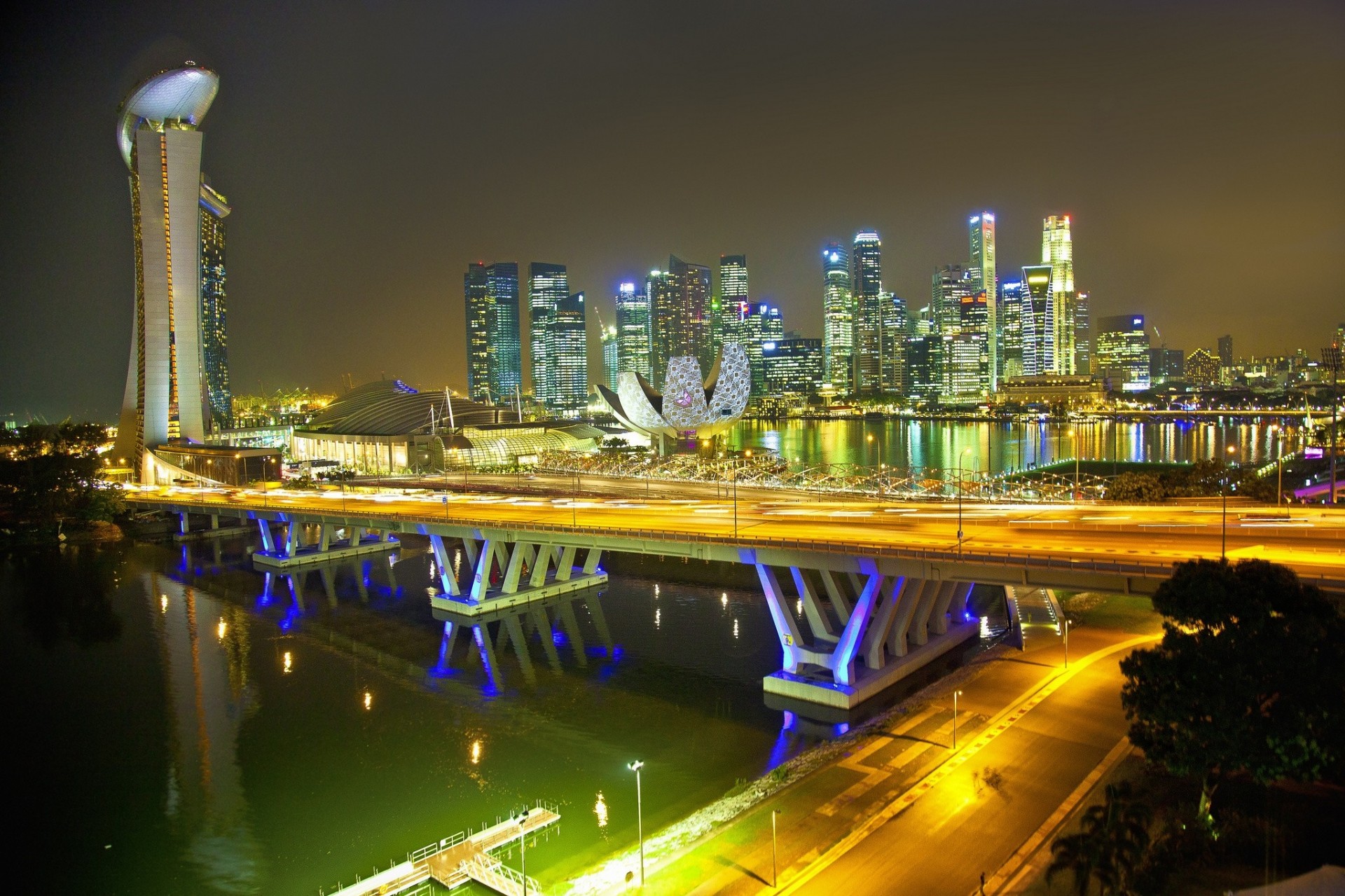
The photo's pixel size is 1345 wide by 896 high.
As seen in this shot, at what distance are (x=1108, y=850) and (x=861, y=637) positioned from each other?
1423cm

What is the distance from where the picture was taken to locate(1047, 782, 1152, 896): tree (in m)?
13.5

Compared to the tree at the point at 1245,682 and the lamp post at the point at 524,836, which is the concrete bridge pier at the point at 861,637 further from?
the lamp post at the point at 524,836

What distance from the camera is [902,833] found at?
17.2m

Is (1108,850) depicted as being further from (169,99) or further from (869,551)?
(169,99)

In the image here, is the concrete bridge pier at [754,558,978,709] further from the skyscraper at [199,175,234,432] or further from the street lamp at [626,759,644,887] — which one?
the skyscraper at [199,175,234,432]

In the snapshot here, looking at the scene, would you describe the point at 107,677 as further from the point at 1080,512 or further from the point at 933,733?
the point at 1080,512

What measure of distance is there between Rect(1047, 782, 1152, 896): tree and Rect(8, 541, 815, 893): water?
31.6 feet

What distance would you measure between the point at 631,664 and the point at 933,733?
13.9 metres

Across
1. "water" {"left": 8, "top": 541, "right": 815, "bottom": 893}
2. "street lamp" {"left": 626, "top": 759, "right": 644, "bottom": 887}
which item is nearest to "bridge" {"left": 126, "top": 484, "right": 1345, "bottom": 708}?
"water" {"left": 8, "top": 541, "right": 815, "bottom": 893}

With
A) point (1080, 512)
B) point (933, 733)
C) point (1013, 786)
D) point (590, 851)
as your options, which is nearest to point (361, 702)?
point (590, 851)

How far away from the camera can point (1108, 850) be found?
1380 centimetres

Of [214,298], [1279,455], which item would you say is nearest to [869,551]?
[1279,455]

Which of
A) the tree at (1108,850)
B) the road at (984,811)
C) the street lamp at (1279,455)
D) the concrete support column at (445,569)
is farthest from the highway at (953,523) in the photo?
the tree at (1108,850)

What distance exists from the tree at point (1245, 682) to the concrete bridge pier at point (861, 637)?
948 cm
